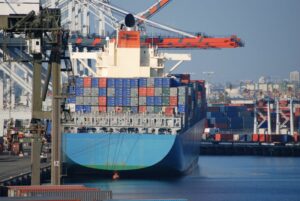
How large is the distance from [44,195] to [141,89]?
33.6 meters

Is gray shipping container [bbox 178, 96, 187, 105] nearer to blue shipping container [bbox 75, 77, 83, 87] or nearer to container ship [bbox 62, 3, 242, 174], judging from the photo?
container ship [bbox 62, 3, 242, 174]

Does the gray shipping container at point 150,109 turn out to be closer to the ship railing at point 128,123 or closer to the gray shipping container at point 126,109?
the ship railing at point 128,123

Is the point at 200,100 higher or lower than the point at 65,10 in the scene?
lower

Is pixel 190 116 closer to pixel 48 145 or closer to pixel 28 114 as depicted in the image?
pixel 48 145

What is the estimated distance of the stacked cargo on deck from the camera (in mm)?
80625

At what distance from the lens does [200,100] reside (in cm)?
10712

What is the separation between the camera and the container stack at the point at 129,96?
3174 inches

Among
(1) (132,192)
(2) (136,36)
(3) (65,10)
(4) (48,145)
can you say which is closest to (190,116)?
(2) (136,36)

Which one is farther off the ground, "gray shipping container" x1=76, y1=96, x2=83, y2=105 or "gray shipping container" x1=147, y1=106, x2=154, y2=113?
"gray shipping container" x1=76, y1=96, x2=83, y2=105

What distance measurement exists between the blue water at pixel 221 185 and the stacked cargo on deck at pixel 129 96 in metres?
4.86

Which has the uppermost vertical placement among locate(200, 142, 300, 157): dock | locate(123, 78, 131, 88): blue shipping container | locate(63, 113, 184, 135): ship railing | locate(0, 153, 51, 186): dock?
locate(123, 78, 131, 88): blue shipping container

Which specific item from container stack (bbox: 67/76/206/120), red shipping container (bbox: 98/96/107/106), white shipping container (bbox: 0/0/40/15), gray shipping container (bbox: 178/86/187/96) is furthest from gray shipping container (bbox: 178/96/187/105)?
white shipping container (bbox: 0/0/40/15)

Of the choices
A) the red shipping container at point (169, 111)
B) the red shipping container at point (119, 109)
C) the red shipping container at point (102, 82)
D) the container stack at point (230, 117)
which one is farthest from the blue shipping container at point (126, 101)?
the container stack at point (230, 117)

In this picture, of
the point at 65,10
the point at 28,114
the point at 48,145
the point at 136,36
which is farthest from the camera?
the point at 65,10
